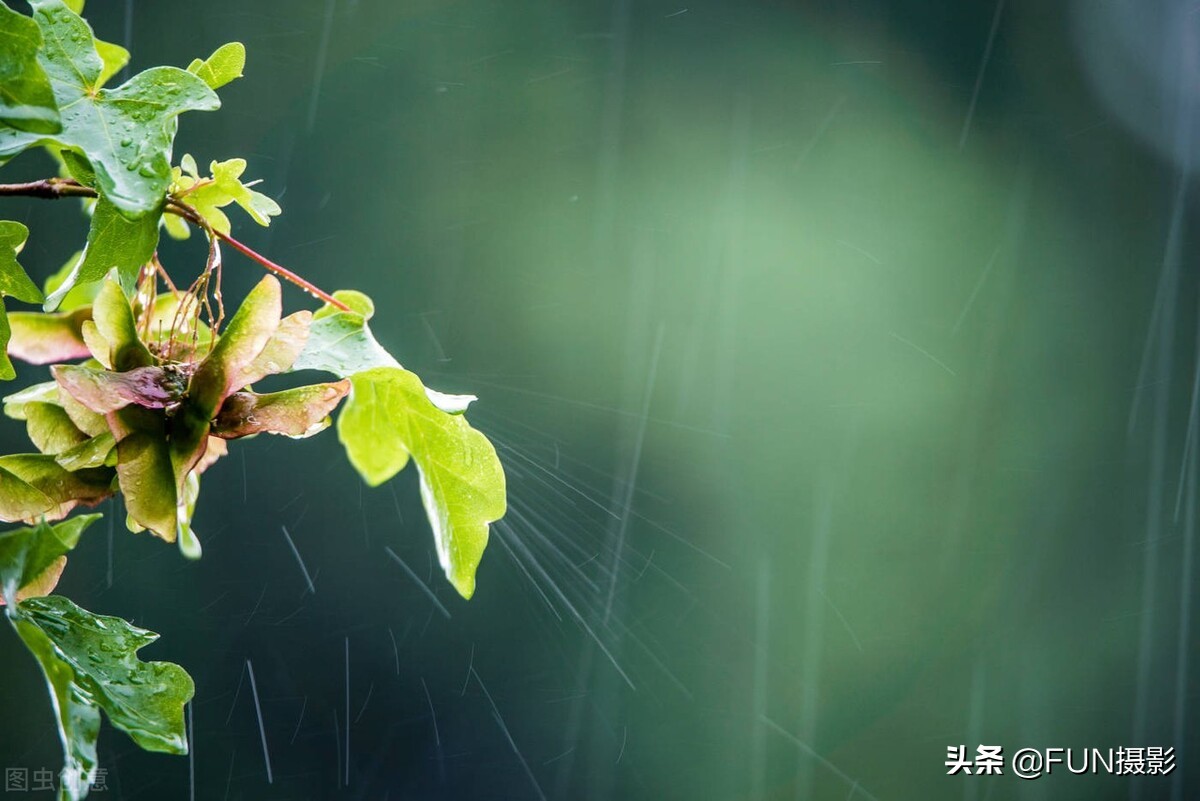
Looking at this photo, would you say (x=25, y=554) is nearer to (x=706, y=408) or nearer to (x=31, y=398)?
(x=31, y=398)

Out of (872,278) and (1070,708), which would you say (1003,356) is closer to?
(872,278)

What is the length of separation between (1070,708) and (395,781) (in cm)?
172

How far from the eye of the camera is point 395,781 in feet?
7.59

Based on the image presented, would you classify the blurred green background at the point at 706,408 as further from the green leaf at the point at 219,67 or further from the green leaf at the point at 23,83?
the green leaf at the point at 23,83

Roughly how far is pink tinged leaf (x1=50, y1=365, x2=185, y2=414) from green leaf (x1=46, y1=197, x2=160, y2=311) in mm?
24

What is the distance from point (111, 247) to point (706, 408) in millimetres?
2298

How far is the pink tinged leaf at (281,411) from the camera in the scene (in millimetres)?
317

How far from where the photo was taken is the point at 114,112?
0.29 metres

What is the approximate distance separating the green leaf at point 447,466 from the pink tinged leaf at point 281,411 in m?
0.04

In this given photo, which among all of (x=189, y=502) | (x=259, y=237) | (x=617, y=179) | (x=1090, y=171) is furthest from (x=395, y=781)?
(x=1090, y=171)

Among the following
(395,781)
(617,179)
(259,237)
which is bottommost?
(395,781)

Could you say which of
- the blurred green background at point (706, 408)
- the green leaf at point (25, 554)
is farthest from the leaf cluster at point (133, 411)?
the blurred green background at point (706, 408)

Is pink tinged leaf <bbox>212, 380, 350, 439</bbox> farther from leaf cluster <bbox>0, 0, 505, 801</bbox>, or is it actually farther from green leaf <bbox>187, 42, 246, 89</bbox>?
green leaf <bbox>187, 42, 246, 89</bbox>

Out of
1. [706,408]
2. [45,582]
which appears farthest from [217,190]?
[706,408]
